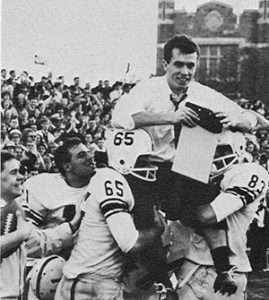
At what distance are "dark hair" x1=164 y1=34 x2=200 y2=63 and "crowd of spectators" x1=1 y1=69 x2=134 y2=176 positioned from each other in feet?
1.13

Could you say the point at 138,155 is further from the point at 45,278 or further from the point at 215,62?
the point at 215,62

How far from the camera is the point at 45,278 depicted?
284 centimetres

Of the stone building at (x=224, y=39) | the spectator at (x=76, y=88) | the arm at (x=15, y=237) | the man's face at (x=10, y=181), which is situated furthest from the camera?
the spectator at (x=76, y=88)

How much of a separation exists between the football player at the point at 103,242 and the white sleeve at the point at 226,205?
10.5 inches

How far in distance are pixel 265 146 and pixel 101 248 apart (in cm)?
124

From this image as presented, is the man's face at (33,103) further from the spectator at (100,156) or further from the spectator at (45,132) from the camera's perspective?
the spectator at (100,156)

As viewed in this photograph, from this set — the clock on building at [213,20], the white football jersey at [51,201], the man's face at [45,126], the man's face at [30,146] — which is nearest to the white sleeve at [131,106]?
the white football jersey at [51,201]

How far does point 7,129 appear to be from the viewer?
12.1 feet

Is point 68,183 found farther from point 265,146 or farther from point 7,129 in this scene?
point 265,146

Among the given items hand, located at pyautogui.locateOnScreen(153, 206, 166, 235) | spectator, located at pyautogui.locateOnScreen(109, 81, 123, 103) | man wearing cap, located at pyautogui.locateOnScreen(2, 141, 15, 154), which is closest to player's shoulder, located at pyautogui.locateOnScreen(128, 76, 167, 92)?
spectator, located at pyautogui.locateOnScreen(109, 81, 123, 103)

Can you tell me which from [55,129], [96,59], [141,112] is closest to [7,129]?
[55,129]

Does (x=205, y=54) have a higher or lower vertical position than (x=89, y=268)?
higher

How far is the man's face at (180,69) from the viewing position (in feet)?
9.86

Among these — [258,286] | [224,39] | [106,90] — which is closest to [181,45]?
[224,39]
